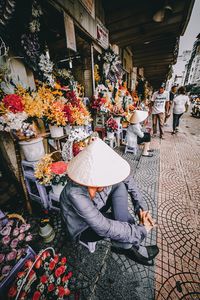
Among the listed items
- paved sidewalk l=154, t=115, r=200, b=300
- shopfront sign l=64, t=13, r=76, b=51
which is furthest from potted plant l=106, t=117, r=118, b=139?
shopfront sign l=64, t=13, r=76, b=51

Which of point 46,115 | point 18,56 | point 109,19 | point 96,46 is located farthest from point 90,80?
point 46,115

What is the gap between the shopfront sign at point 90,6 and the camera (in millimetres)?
3329

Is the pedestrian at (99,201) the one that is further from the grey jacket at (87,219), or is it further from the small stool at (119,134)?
the small stool at (119,134)

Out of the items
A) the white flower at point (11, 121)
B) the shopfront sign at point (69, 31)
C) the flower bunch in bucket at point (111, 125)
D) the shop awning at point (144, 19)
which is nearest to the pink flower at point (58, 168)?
the white flower at point (11, 121)

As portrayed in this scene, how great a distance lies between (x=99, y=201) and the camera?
1869mm

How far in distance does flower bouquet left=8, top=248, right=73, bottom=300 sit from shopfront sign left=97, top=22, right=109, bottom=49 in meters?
5.48

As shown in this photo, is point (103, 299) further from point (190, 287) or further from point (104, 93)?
point (104, 93)

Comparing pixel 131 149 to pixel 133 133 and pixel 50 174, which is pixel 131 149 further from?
pixel 50 174

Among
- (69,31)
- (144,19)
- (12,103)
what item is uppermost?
(144,19)

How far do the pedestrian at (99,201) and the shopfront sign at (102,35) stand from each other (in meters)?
4.32

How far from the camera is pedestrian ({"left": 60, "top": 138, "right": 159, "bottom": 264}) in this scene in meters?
1.34

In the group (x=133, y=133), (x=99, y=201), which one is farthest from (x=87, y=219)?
(x=133, y=133)

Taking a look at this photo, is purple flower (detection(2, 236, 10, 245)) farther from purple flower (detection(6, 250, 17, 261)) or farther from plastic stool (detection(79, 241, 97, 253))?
plastic stool (detection(79, 241, 97, 253))

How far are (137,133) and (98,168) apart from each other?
3.56m
